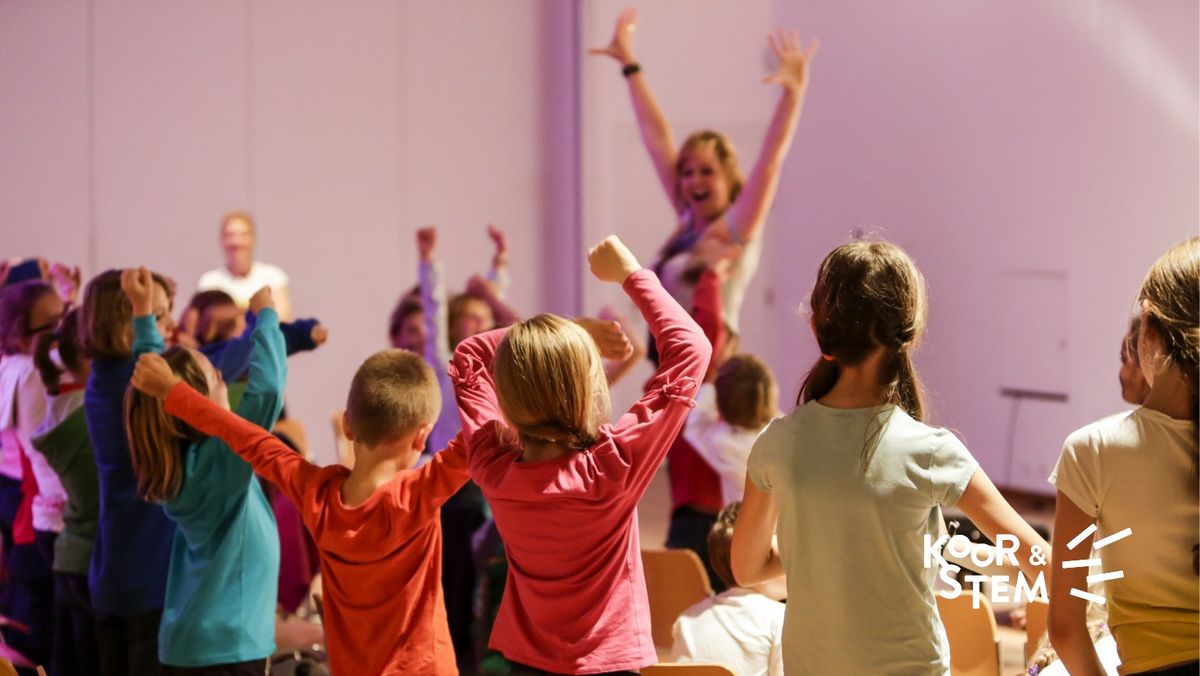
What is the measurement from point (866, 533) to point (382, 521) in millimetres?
1019

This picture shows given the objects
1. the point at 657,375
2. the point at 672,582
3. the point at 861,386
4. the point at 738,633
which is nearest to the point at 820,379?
the point at 861,386

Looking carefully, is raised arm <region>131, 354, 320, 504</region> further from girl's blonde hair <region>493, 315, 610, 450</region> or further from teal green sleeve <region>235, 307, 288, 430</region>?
girl's blonde hair <region>493, 315, 610, 450</region>

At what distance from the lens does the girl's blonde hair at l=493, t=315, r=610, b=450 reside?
2104mm

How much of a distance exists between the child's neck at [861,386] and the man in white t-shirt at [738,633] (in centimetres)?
67

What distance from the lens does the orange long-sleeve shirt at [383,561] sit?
8.13 ft

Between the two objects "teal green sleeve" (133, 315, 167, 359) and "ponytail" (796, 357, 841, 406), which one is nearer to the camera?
"ponytail" (796, 357, 841, 406)

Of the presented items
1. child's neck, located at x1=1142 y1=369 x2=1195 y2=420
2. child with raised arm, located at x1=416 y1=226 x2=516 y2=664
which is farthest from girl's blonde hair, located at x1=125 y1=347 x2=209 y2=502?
child's neck, located at x1=1142 y1=369 x2=1195 y2=420

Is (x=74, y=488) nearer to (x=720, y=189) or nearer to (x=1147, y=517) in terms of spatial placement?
(x=720, y=189)

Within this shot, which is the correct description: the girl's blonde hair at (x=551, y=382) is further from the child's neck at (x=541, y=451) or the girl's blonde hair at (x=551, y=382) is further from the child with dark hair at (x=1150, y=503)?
the child with dark hair at (x=1150, y=503)

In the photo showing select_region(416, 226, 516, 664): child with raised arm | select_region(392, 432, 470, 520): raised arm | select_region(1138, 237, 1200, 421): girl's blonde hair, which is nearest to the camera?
select_region(1138, 237, 1200, 421): girl's blonde hair

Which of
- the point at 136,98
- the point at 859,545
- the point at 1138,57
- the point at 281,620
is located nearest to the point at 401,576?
the point at 859,545

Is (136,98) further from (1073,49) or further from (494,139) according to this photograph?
(1073,49)

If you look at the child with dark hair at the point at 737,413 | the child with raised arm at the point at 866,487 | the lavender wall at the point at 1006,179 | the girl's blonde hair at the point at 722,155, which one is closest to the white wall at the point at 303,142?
the lavender wall at the point at 1006,179

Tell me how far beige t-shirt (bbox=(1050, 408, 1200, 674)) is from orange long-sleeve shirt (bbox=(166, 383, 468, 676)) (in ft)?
3.87
